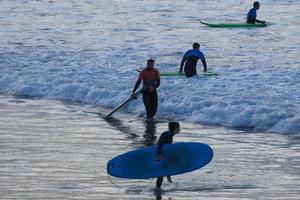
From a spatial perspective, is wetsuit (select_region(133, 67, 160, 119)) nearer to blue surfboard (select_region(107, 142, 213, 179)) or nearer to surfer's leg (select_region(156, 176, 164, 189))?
blue surfboard (select_region(107, 142, 213, 179))

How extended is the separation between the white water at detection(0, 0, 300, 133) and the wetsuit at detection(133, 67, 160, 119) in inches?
29.7

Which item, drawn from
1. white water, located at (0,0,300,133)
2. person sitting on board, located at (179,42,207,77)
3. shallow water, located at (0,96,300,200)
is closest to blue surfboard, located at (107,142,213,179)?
shallow water, located at (0,96,300,200)

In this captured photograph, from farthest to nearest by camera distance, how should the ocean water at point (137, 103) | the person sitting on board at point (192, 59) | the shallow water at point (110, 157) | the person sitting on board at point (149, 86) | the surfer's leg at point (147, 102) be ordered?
the person sitting on board at point (192, 59), the surfer's leg at point (147, 102), the person sitting on board at point (149, 86), the ocean water at point (137, 103), the shallow water at point (110, 157)

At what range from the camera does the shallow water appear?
1638 cm

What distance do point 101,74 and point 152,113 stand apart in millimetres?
7800

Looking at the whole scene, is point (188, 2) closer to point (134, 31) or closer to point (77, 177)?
point (134, 31)

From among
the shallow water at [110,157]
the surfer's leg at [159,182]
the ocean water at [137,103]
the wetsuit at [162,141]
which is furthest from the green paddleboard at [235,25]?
the surfer's leg at [159,182]

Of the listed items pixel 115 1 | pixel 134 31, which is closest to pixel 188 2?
pixel 115 1

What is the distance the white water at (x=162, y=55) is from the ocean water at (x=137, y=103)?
52 mm

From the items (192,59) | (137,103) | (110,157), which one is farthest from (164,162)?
(192,59)

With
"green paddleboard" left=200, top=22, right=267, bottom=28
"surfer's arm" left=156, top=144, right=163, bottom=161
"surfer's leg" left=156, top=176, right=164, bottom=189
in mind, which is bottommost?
"green paddleboard" left=200, top=22, right=267, bottom=28

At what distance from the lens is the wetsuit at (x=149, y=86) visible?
24156mm

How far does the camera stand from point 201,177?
17641mm

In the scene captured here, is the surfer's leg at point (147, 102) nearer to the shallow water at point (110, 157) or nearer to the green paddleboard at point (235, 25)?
the shallow water at point (110, 157)
